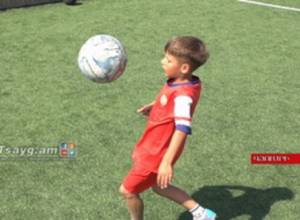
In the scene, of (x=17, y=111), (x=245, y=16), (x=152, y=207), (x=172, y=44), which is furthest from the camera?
(x=245, y=16)

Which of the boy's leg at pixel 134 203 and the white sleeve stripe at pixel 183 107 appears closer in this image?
the white sleeve stripe at pixel 183 107

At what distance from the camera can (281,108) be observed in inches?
287

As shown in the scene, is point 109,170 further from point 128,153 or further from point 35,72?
point 35,72

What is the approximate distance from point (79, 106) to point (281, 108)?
2693mm

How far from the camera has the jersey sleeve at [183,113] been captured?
3.89 m

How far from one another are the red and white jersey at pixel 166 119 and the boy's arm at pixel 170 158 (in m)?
0.05

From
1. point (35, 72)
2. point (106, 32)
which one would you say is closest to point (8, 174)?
point (35, 72)

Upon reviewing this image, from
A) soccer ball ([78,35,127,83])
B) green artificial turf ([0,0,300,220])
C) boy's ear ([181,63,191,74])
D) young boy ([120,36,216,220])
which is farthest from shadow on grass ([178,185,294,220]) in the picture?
boy's ear ([181,63,191,74])

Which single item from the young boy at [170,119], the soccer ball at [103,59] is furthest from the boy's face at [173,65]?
the soccer ball at [103,59]

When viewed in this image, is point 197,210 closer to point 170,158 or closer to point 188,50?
point 170,158

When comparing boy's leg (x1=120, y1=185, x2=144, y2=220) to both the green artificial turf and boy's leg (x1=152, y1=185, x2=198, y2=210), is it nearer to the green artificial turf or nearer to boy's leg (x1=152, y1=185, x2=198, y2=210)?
boy's leg (x1=152, y1=185, x2=198, y2=210)

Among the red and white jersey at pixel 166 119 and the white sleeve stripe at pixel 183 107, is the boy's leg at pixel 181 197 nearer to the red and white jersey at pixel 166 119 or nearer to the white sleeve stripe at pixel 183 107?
the red and white jersey at pixel 166 119

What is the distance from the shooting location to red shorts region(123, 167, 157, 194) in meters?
4.20

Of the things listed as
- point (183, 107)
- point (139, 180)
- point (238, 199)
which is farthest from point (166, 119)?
point (238, 199)
